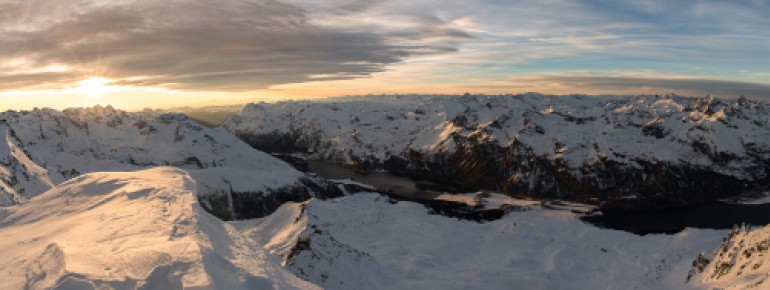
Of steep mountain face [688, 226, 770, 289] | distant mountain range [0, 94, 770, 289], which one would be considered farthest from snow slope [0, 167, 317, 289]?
steep mountain face [688, 226, 770, 289]

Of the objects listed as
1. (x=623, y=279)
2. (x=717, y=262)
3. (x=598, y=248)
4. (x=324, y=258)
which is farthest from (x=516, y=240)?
(x=324, y=258)

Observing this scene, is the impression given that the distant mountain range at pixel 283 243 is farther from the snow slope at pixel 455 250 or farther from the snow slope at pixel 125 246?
the snow slope at pixel 455 250

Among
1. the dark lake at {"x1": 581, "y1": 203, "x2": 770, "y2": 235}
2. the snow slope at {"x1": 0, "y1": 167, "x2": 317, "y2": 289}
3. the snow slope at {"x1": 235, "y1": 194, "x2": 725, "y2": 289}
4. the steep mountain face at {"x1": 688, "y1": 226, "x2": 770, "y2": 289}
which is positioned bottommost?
the dark lake at {"x1": 581, "y1": 203, "x2": 770, "y2": 235}

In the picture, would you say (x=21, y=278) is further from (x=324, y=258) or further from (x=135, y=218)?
(x=324, y=258)

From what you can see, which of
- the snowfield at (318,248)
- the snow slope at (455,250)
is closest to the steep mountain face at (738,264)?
the snowfield at (318,248)

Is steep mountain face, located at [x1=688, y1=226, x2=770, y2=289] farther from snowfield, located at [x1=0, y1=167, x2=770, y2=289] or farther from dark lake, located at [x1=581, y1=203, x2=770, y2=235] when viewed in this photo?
dark lake, located at [x1=581, y1=203, x2=770, y2=235]
